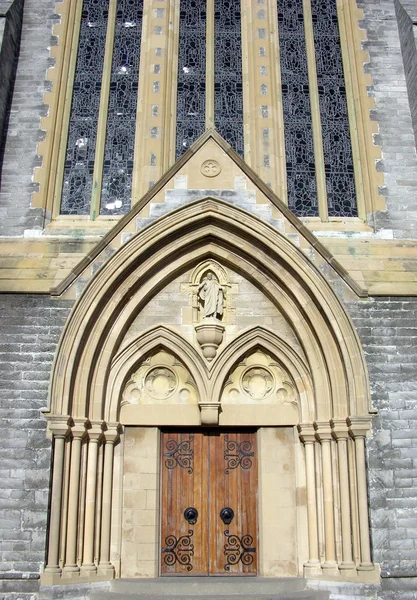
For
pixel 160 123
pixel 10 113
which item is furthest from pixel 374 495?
pixel 10 113

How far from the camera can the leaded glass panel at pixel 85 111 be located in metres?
11.5

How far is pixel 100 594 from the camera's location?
8.82 metres

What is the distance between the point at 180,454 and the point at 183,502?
25.5 inches

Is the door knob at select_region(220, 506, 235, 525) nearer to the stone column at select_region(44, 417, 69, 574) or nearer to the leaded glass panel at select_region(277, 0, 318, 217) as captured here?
the stone column at select_region(44, 417, 69, 574)

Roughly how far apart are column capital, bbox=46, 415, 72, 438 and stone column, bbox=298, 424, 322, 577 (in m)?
3.16

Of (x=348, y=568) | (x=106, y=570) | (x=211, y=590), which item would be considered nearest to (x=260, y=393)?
(x=348, y=568)

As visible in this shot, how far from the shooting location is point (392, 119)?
11711mm

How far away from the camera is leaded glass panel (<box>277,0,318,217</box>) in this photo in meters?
11.5

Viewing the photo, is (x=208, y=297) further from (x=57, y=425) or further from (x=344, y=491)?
(x=344, y=491)

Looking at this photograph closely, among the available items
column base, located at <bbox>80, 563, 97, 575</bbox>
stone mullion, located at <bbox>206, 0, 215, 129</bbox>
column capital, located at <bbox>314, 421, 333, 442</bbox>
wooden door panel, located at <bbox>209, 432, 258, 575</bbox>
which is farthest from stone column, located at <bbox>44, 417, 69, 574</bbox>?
stone mullion, located at <bbox>206, 0, 215, 129</bbox>

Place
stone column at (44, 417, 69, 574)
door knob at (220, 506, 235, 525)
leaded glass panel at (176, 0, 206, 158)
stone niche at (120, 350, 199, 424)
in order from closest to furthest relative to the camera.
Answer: stone column at (44, 417, 69, 574) → door knob at (220, 506, 235, 525) → stone niche at (120, 350, 199, 424) → leaded glass panel at (176, 0, 206, 158)

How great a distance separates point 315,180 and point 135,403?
4.58 meters

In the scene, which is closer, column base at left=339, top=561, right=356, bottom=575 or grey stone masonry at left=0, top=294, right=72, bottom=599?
grey stone masonry at left=0, top=294, right=72, bottom=599

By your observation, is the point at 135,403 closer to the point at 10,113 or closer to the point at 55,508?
the point at 55,508
